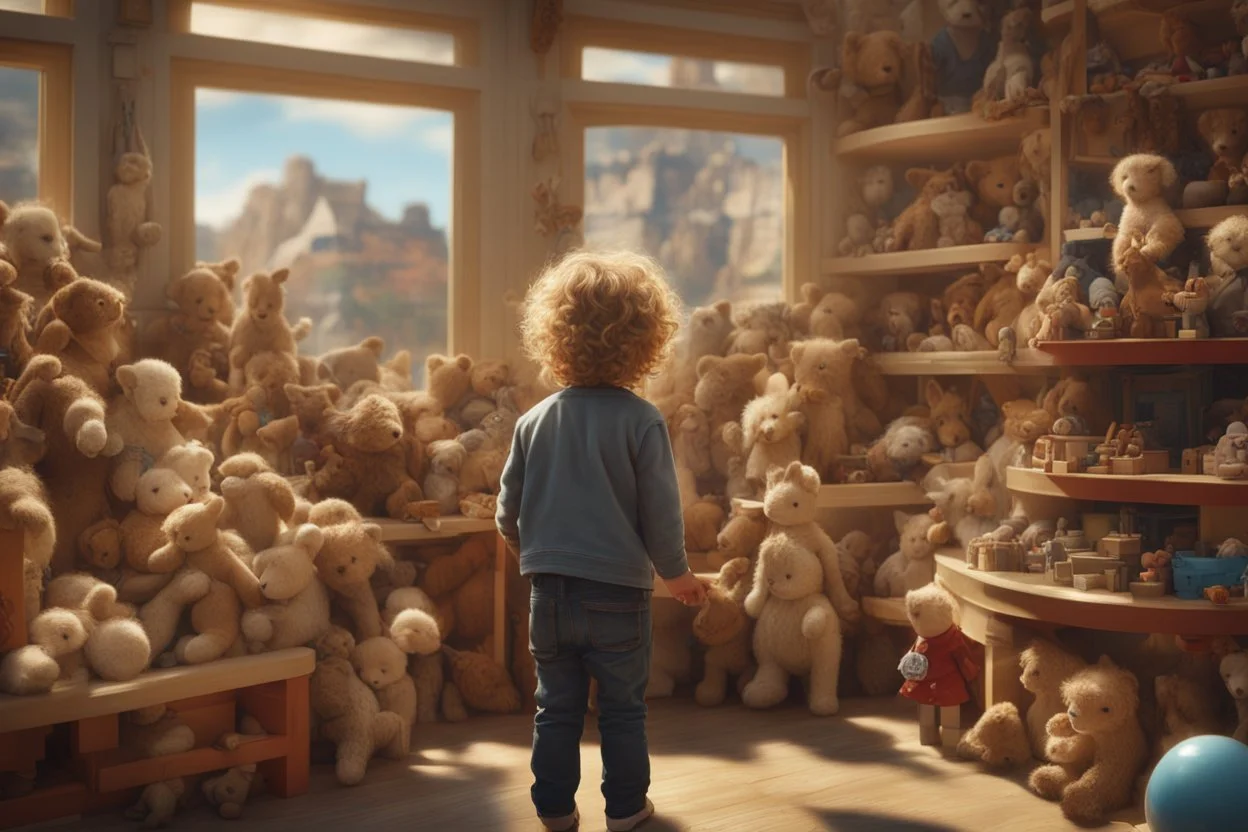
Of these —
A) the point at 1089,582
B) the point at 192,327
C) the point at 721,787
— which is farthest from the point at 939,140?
the point at 192,327

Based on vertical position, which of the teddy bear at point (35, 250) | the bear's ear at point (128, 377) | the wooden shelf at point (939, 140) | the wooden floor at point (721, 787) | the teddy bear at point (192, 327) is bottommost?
the wooden floor at point (721, 787)

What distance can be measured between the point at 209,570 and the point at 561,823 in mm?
1076

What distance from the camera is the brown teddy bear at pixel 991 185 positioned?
419 centimetres

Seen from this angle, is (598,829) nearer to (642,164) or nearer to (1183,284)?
(1183,284)

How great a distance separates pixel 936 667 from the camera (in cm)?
334

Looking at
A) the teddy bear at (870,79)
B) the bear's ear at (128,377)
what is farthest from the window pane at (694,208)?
the bear's ear at (128,377)

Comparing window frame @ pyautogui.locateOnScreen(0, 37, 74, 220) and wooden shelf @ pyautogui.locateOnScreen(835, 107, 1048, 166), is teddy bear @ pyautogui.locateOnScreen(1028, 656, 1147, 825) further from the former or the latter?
window frame @ pyautogui.locateOnScreen(0, 37, 74, 220)

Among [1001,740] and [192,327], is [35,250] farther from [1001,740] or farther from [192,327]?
[1001,740]

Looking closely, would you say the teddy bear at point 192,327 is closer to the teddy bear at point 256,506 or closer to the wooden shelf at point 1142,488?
the teddy bear at point 256,506

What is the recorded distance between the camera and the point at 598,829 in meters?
2.76

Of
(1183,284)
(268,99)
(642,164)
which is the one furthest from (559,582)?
(642,164)

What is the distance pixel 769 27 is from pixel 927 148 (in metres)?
0.71

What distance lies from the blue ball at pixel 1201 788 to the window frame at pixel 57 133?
10.3 feet

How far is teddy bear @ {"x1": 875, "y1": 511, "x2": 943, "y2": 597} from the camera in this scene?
12.6 feet
